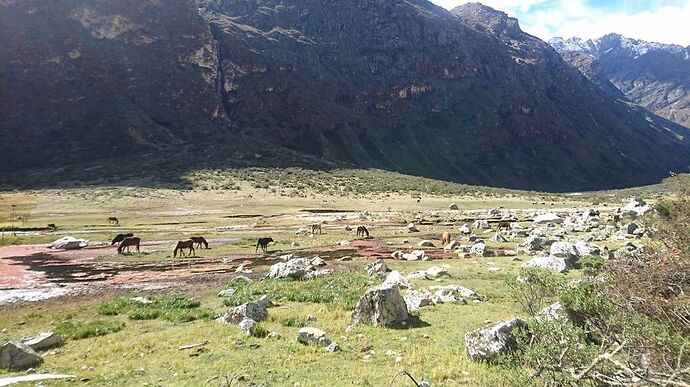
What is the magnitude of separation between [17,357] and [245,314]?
6272mm

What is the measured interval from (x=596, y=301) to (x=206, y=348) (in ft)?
32.8

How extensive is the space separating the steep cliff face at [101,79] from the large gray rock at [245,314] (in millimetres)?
131477

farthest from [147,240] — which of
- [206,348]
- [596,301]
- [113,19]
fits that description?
[113,19]

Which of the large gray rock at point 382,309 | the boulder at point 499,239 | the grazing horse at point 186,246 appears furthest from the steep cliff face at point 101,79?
the large gray rock at point 382,309

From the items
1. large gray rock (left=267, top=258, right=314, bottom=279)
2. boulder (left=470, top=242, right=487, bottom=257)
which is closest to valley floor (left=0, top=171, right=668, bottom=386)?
boulder (left=470, top=242, right=487, bottom=257)

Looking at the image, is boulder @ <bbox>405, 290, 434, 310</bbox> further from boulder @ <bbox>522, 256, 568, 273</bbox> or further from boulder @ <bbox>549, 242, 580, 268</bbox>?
boulder @ <bbox>549, 242, 580, 268</bbox>

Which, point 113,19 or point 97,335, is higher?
point 113,19

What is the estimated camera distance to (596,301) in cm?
944

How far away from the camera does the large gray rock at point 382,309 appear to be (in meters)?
14.1

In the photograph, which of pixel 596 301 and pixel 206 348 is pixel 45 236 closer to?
pixel 206 348

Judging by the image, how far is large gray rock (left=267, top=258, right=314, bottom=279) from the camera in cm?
2419

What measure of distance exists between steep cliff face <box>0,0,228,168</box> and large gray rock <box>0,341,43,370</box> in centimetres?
13284

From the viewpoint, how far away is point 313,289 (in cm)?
2092

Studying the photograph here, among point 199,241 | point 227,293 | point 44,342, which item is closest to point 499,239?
point 227,293
